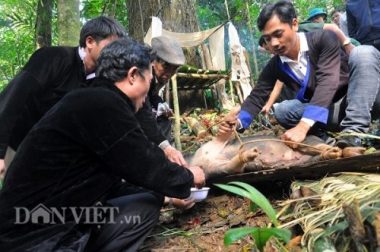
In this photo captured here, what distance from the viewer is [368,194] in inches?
84.0

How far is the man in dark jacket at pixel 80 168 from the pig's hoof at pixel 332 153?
3.59 feet

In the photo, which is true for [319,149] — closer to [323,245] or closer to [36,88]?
[323,245]

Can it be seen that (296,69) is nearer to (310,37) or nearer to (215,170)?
(310,37)

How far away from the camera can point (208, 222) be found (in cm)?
315

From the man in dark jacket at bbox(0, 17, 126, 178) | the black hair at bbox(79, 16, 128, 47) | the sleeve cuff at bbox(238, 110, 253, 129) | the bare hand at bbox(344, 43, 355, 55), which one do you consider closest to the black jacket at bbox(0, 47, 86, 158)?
the man in dark jacket at bbox(0, 17, 126, 178)

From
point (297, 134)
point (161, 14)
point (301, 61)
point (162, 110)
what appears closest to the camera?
point (297, 134)

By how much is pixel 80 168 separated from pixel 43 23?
8330 millimetres

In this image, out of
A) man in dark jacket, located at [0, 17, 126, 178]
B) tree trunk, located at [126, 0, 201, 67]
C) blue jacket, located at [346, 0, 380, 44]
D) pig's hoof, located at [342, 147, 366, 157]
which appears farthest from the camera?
tree trunk, located at [126, 0, 201, 67]

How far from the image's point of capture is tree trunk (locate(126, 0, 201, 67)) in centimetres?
838

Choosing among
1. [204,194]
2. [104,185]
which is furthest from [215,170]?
[104,185]

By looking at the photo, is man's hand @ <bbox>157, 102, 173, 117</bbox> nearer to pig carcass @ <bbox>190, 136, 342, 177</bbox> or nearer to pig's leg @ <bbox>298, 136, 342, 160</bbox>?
pig carcass @ <bbox>190, 136, 342, 177</bbox>

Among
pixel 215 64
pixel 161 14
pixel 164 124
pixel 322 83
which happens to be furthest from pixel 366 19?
pixel 161 14

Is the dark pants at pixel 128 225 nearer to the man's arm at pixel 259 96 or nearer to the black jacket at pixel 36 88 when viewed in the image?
the black jacket at pixel 36 88

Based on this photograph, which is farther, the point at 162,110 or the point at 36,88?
the point at 162,110
